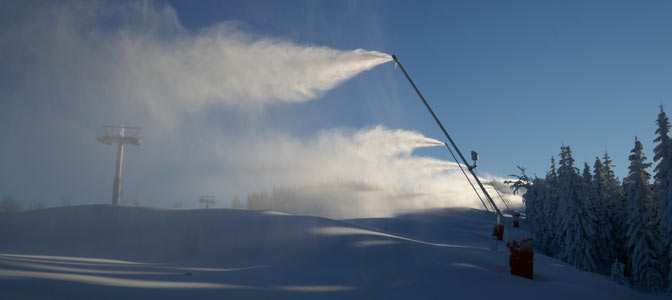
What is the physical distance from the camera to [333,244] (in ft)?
70.8

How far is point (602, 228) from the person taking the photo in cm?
5103

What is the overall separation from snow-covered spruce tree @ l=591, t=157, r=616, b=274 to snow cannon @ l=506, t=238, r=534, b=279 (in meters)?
39.3

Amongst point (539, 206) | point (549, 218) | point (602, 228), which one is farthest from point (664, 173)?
point (539, 206)

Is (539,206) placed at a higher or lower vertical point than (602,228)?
higher

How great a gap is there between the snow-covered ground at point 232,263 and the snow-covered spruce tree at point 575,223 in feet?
94.3

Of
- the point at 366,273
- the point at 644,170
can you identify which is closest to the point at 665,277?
the point at 644,170

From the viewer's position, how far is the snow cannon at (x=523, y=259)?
17.5 meters

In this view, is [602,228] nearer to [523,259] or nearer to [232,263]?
[523,259]

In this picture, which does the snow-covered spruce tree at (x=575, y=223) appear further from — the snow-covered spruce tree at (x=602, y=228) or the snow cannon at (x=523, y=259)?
the snow cannon at (x=523, y=259)

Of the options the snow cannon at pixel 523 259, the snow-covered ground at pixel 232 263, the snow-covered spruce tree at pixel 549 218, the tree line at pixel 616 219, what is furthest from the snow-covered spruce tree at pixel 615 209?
the snow cannon at pixel 523 259

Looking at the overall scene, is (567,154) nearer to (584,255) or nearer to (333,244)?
(584,255)

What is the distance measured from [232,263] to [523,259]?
1391 cm

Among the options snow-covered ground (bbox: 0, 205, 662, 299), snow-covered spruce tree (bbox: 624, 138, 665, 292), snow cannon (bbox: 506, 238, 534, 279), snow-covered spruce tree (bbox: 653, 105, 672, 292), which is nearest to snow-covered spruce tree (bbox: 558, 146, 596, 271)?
snow-covered spruce tree (bbox: 624, 138, 665, 292)

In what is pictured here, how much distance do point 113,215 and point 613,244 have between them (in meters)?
58.8
